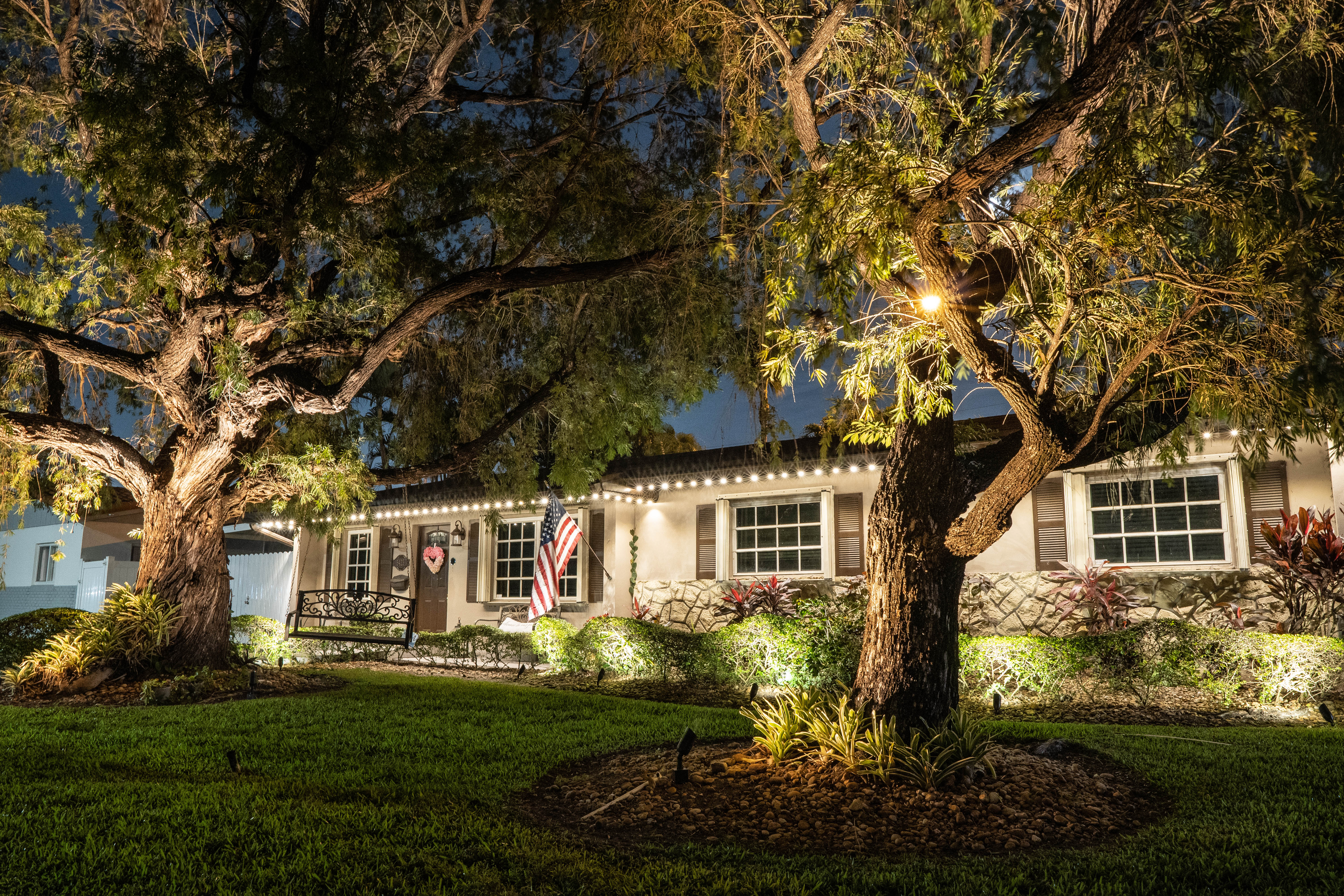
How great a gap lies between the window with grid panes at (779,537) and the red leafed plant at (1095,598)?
3637mm

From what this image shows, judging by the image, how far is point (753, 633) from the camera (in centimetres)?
960

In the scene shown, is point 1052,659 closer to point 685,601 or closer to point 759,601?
point 759,601

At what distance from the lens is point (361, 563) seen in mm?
18938

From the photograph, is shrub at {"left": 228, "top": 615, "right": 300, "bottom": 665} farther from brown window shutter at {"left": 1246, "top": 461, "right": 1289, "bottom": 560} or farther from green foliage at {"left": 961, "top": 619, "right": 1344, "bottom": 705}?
brown window shutter at {"left": 1246, "top": 461, "right": 1289, "bottom": 560}

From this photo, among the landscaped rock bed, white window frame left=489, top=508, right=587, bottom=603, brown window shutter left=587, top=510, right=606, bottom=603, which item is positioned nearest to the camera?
the landscaped rock bed

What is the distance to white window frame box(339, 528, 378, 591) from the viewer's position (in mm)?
18359

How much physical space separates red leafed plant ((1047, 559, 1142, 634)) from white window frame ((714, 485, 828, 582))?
302 centimetres

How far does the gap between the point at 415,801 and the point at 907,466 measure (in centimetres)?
363

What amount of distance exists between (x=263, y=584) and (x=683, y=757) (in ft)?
56.5

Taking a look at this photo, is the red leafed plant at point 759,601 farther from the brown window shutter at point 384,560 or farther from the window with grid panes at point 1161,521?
the brown window shutter at point 384,560

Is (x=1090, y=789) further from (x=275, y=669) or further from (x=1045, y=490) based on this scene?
(x=275, y=669)

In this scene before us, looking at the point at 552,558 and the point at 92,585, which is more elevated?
the point at 552,558

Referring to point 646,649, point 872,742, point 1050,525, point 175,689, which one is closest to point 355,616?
point 175,689

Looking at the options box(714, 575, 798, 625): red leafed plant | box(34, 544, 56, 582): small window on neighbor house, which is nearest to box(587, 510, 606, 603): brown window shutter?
box(714, 575, 798, 625): red leafed plant
